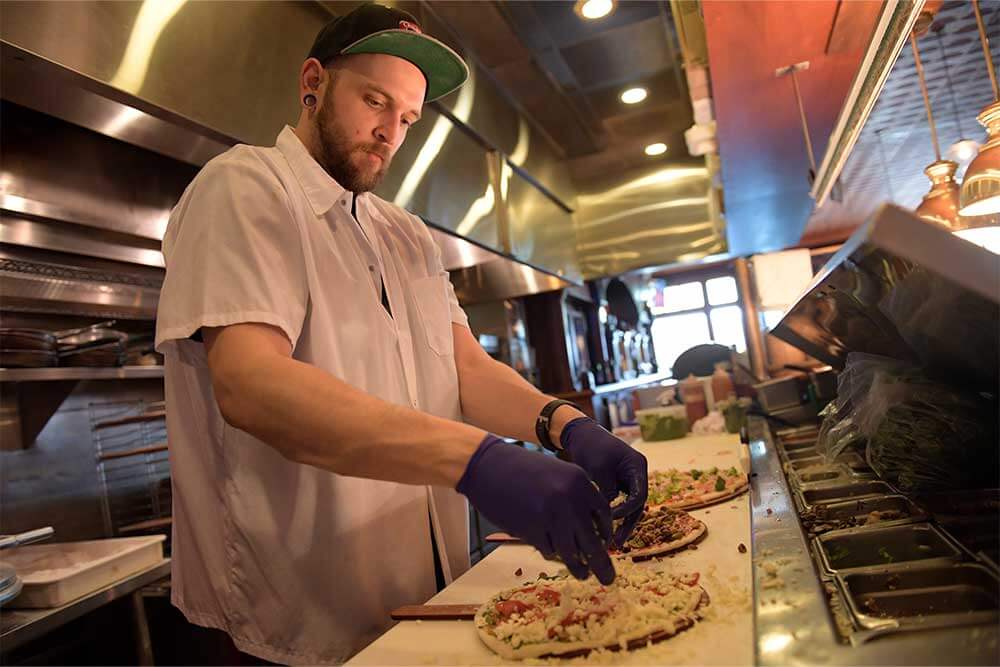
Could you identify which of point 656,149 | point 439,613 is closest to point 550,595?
point 439,613

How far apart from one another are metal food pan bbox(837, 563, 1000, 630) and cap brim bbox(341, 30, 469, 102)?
135cm

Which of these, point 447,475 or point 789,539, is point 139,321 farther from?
point 789,539

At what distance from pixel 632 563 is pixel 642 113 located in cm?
436

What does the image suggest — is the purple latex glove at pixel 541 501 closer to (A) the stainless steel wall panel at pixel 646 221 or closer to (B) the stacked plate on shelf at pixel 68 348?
(B) the stacked plate on shelf at pixel 68 348

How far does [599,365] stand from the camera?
7898mm

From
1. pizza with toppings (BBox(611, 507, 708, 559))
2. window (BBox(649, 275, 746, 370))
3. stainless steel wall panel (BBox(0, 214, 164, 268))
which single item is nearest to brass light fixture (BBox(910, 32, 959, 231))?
pizza with toppings (BBox(611, 507, 708, 559))

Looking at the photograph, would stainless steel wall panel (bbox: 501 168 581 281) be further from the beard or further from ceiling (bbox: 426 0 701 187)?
the beard

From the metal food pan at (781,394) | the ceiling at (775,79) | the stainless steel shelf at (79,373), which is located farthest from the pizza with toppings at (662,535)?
the stainless steel shelf at (79,373)

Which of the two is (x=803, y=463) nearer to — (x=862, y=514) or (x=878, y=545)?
(x=862, y=514)

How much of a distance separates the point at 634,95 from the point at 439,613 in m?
4.21

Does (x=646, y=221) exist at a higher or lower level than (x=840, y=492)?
higher

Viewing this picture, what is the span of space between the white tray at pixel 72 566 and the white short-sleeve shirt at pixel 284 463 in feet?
2.16

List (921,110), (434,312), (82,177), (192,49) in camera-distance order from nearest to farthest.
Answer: (434,312)
(192,49)
(82,177)
(921,110)

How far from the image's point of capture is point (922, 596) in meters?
0.99
